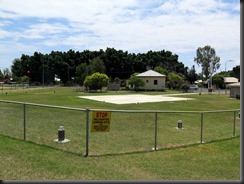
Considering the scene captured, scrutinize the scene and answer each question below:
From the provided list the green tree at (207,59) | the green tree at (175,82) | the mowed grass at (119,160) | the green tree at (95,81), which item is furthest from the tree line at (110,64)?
the mowed grass at (119,160)

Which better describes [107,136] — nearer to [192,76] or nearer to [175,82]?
[175,82]

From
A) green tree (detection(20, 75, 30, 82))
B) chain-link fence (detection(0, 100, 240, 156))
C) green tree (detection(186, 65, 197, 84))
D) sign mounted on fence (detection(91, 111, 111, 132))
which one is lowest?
chain-link fence (detection(0, 100, 240, 156))

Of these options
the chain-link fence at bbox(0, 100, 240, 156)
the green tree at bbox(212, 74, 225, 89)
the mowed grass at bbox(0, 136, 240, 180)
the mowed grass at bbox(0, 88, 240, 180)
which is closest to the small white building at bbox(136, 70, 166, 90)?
the green tree at bbox(212, 74, 225, 89)

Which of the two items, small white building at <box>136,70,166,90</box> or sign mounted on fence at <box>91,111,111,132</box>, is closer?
sign mounted on fence at <box>91,111,111,132</box>

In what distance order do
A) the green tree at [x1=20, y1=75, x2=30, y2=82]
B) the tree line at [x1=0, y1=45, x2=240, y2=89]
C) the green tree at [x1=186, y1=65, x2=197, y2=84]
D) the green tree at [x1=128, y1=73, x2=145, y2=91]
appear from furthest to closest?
the green tree at [x1=20, y1=75, x2=30, y2=82] < the green tree at [x1=186, y1=65, x2=197, y2=84] < the tree line at [x1=0, y1=45, x2=240, y2=89] < the green tree at [x1=128, y1=73, x2=145, y2=91]

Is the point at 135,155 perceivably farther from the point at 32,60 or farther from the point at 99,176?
the point at 32,60

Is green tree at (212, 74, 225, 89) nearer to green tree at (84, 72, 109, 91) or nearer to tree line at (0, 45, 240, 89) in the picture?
tree line at (0, 45, 240, 89)

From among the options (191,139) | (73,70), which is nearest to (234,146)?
(191,139)

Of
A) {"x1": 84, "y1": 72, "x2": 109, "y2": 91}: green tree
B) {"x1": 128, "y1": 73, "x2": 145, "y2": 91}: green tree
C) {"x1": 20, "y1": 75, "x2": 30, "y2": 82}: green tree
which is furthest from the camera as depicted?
{"x1": 20, "y1": 75, "x2": 30, "y2": 82}: green tree

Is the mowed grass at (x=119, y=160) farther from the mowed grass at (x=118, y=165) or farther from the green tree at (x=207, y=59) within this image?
the green tree at (x=207, y=59)

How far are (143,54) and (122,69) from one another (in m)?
15.9

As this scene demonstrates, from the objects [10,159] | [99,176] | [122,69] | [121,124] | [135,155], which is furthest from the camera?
[122,69]

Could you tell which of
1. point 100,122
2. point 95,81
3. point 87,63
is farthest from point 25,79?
point 100,122

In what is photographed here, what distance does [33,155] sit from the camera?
756 cm
